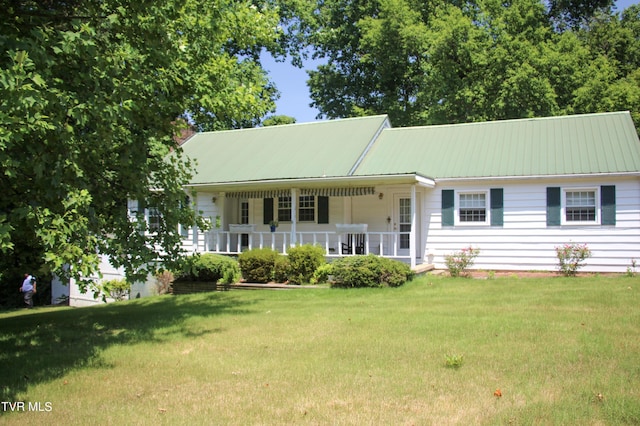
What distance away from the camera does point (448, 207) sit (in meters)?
17.3

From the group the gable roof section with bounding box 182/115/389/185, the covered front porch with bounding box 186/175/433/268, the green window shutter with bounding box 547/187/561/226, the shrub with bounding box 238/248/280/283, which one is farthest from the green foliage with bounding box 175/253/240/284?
the green window shutter with bounding box 547/187/561/226

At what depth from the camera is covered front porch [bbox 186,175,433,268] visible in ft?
57.7

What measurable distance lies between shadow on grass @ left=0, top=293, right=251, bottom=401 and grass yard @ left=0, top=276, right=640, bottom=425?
4 cm

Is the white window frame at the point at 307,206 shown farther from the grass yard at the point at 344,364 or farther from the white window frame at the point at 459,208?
the grass yard at the point at 344,364

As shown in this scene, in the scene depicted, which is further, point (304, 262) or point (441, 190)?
point (441, 190)

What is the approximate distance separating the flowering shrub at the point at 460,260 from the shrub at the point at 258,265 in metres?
5.18

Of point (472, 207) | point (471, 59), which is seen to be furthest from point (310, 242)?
point (471, 59)

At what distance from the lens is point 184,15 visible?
1038 centimetres

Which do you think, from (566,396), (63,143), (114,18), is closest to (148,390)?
(63,143)

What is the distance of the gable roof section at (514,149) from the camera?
16141mm

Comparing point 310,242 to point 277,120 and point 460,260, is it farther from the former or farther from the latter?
point 277,120

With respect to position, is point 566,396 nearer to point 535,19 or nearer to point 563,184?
point 563,184

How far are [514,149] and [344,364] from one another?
13.2 meters

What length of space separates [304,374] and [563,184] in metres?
12.4
